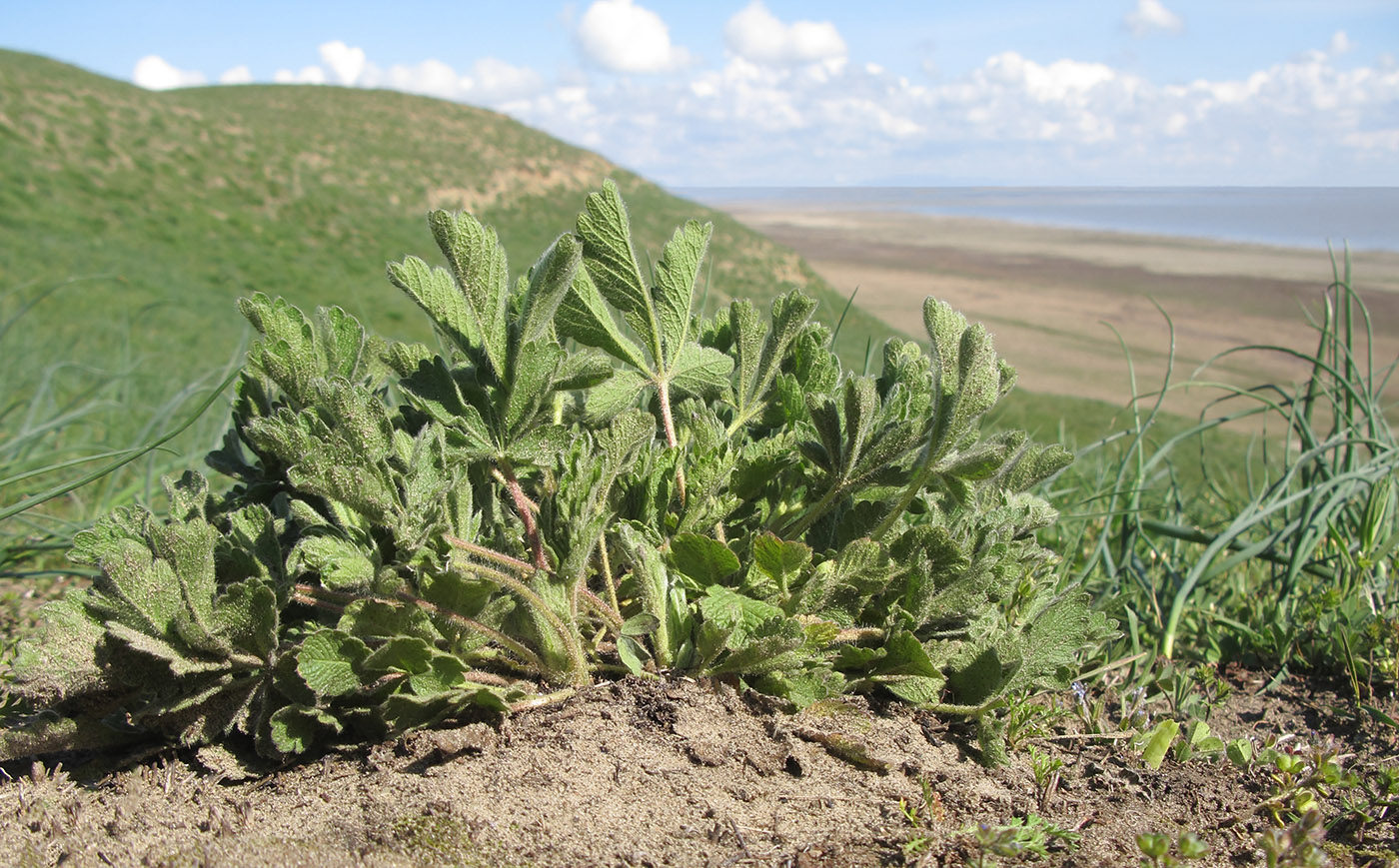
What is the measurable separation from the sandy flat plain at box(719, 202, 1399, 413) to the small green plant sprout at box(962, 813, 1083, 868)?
13651 millimetres

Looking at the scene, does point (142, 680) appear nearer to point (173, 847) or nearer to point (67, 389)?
point (173, 847)

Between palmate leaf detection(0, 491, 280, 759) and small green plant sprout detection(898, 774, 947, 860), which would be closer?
small green plant sprout detection(898, 774, 947, 860)

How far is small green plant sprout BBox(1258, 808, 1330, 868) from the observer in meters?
1.14

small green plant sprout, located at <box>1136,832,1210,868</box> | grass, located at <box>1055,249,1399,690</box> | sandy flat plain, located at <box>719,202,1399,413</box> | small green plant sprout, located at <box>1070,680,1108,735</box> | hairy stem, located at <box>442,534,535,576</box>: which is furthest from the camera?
sandy flat plain, located at <box>719,202,1399,413</box>

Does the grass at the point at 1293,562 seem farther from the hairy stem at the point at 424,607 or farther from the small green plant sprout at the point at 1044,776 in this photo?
the hairy stem at the point at 424,607

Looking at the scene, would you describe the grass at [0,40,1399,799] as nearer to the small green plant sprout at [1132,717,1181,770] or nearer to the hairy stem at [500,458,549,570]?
the small green plant sprout at [1132,717,1181,770]

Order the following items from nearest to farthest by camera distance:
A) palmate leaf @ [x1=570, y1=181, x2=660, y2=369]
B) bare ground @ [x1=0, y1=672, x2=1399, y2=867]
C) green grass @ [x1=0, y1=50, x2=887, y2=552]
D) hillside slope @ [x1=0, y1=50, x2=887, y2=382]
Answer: bare ground @ [x1=0, y1=672, x2=1399, y2=867] → palmate leaf @ [x1=570, y1=181, x2=660, y2=369] → green grass @ [x1=0, y1=50, x2=887, y2=552] → hillside slope @ [x1=0, y1=50, x2=887, y2=382]

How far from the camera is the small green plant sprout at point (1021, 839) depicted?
3.80 ft

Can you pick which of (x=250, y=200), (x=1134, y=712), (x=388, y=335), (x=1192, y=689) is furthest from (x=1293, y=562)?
(x=250, y=200)

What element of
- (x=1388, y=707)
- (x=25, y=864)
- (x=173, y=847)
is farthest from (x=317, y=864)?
(x=1388, y=707)

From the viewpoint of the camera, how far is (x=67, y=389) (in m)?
6.65

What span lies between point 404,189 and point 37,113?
9.59 metres

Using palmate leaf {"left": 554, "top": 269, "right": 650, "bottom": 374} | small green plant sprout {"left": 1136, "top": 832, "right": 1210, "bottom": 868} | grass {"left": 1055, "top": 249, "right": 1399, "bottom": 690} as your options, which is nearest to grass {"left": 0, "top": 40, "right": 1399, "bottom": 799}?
grass {"left": 1055, "top": 249, "right": 1399, "bottom": 690}

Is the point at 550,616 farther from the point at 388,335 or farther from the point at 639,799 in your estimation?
the point at 388,335
